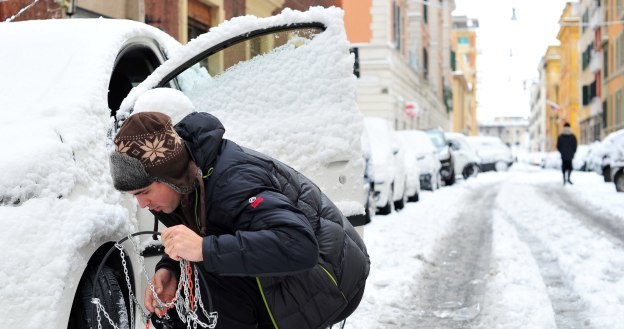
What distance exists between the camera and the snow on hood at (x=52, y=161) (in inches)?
126

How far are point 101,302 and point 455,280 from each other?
4639mm

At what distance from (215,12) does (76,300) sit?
15936 millimetres

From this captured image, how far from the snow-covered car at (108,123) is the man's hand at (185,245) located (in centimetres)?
46

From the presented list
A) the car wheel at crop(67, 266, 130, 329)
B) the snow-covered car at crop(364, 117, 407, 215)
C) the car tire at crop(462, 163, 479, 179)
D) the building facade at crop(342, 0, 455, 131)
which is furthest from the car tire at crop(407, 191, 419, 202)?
the building facade at crop(342, 0, 455, 131)

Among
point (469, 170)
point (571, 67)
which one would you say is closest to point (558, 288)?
point (469, 170)

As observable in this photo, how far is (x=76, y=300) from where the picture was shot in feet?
11.9

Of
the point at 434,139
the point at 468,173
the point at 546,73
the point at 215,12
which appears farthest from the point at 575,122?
the point at 215,12

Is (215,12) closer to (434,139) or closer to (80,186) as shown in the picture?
(434,139)

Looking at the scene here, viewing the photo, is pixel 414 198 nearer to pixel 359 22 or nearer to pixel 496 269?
pixel 496 269

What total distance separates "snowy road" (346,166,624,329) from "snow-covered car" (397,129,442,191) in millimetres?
4922

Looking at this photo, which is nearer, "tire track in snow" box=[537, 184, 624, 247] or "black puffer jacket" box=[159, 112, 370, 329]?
"black puffer jacket" box=[159, 112, 370, 329]

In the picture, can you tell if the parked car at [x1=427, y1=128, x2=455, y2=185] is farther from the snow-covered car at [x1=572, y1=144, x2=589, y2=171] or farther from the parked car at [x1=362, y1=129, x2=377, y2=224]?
the snow-covered car at [x1=572, y1=144, x2=589, y2=171]

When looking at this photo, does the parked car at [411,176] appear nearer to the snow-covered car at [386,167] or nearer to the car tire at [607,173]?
the snow-covered car at [386,167]

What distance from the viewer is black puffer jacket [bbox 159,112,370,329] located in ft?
8.29
